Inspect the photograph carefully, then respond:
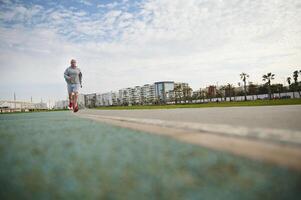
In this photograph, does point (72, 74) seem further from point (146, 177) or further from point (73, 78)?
point (146, 177)

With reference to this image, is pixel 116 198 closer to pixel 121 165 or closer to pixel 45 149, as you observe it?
pixel 121 165

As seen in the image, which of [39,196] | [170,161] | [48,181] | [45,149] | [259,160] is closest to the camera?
[39,196]

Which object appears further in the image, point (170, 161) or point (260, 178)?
point (170, 161)

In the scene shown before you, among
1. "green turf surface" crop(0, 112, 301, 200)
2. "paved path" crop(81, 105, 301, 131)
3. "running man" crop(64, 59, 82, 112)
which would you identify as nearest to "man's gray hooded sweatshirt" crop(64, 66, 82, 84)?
"running man" crop(64, 59, 82, 112)

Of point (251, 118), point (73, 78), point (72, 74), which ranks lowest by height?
point (251, 118)

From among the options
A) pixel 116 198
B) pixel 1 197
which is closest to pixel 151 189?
pixel 116 198

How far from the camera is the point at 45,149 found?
223 cm

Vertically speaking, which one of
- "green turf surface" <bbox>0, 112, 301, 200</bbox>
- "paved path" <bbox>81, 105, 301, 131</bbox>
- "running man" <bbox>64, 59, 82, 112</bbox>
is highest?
"running man" <bbox>64, 59, 82, 112</bbox>

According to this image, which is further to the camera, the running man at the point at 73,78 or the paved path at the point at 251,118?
the running man at the point at 73,78

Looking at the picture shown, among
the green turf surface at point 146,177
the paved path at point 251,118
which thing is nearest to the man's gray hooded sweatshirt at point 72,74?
the paved path at point 251,118

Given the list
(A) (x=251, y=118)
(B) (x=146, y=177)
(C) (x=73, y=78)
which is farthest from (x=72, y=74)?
(B) (x=146, y=177)

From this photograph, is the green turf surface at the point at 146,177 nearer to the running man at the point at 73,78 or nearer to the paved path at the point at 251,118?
the paved path at the point at 251,118

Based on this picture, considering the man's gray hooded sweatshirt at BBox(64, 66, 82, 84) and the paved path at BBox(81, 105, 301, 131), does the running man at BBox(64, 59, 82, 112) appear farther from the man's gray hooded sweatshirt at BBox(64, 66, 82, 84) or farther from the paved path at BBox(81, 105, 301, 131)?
the paved path at BBox(81, 105, 301, 131)

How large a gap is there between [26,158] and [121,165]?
33.3 inches
